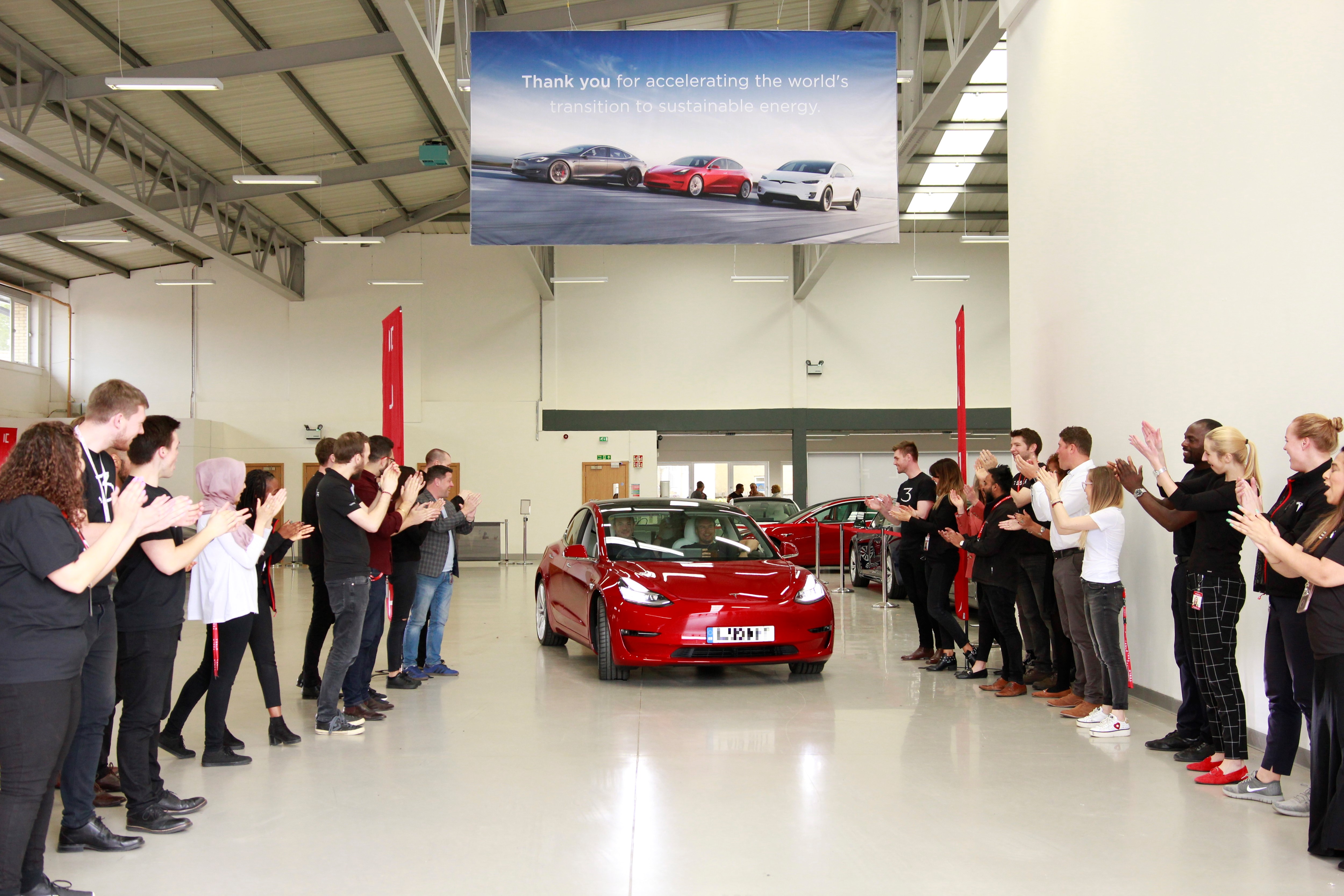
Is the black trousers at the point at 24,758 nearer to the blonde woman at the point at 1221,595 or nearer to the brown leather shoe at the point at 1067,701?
the blonde woman at the point at 1221,595

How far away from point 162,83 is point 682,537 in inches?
270

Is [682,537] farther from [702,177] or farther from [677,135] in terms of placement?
[677,135]

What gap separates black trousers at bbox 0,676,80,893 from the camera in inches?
110

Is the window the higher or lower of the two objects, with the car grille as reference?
higher

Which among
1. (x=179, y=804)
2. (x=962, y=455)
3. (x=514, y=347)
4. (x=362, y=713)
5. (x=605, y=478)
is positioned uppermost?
(x=514, y=347)

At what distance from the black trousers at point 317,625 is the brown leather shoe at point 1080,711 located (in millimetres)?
4367

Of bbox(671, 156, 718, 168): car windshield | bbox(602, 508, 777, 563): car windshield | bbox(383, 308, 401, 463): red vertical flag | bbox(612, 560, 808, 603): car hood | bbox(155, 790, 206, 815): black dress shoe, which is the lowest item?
bbox(155, 790, 206, 815): black dress shoe

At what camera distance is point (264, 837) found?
3.63 meters

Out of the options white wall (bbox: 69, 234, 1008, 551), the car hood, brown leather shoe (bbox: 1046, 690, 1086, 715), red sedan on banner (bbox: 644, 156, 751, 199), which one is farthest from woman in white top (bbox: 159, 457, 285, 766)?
white wall (bbox: 69, 234, 1008, 551)

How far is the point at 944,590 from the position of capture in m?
7.05

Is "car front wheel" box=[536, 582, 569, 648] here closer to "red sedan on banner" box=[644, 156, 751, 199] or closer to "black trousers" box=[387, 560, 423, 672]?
"black trousers" box=[387, 560, 423, 672]

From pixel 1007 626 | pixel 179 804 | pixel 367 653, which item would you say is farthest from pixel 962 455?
pixel 179 804

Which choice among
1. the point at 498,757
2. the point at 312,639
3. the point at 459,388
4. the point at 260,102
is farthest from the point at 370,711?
the point at 459,388

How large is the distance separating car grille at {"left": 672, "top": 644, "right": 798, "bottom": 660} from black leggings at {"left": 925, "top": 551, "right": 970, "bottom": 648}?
56.9 inches
